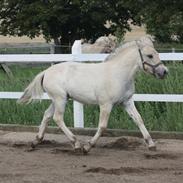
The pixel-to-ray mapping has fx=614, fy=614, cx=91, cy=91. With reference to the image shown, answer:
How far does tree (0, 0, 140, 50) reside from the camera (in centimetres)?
4534

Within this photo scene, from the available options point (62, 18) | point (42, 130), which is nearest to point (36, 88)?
point (42, 130)

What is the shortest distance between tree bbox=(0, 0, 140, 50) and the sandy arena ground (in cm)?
3512

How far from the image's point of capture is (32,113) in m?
12.6

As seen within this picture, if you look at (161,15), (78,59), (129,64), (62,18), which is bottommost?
(62,18)

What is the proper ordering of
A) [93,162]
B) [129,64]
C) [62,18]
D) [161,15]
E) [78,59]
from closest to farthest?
[93,162], [129,64], [78,59], [161,15], [62,18]

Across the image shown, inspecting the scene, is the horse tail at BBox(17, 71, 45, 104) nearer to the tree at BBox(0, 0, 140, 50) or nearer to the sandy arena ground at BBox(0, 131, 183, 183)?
the sandy arena ground at BBox(0, 131, 183, 183)

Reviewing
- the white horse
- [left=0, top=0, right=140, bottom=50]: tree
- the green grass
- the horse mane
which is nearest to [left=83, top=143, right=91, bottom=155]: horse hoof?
the white horse

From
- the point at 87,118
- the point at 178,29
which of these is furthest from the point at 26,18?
the point at 87,118

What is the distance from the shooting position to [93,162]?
27.6 feet

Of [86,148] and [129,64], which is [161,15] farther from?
[86,148]

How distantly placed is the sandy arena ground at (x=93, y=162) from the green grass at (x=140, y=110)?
3.04 ft

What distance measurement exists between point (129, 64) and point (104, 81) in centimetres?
47

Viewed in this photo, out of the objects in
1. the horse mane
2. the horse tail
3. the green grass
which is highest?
the horse mane

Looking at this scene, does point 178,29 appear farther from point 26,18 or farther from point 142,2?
point 26,18
